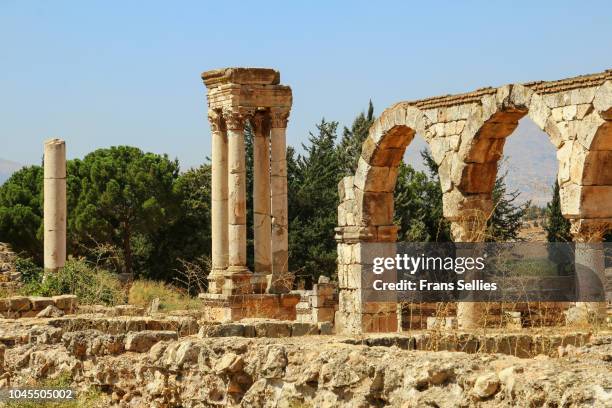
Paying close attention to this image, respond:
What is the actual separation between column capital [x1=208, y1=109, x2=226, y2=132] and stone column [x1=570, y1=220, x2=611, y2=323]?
1281cm

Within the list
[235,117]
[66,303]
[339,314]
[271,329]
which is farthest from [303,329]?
[235,117]

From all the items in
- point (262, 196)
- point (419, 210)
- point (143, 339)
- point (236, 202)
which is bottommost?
point (143, 339)

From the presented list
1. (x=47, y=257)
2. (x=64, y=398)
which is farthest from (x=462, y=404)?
(x=47, y=257)

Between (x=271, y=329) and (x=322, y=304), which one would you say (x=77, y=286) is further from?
(x=271, y=329)

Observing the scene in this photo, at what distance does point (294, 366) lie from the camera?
8117 mm

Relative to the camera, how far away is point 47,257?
83.0 ft

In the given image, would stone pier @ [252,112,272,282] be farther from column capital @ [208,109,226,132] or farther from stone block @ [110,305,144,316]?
stone block @ [110,305,144,316]

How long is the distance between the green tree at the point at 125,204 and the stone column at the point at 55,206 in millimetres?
14899

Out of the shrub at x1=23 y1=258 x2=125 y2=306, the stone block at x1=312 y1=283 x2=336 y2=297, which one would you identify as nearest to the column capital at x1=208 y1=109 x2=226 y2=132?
the stone block at x1=312 y1=283 x2=336 y2=297

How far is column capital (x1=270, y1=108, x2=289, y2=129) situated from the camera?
1063 inches

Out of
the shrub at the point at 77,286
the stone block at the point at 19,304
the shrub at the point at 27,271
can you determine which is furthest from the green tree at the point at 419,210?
the stone block at the point at 19,304

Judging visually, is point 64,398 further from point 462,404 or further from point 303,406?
point 462,404

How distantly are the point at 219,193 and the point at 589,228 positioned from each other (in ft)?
42.9

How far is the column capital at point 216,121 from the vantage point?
27.6 metres
